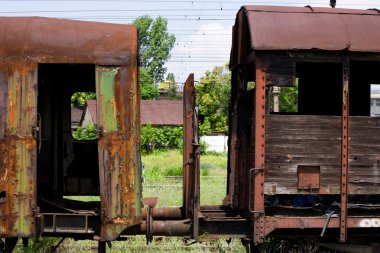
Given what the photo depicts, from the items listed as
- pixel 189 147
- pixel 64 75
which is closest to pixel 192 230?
pixel 189 147

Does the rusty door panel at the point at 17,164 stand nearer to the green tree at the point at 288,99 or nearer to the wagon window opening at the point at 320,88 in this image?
the wagon window opening at the point at 320,88

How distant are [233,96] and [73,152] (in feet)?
9.36

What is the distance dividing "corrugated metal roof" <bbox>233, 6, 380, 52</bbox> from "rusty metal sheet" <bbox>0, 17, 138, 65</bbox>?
161cm

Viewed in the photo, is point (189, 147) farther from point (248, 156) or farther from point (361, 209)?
point (361, 209)

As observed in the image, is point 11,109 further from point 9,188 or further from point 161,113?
point 161,113

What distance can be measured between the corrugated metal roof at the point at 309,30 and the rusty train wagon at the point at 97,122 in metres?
1.61

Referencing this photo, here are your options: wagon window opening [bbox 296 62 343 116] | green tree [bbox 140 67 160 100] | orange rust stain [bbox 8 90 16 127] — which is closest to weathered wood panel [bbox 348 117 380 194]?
wagon window opening [bbox 296 62 343 116]

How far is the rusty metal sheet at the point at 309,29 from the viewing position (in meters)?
7.02

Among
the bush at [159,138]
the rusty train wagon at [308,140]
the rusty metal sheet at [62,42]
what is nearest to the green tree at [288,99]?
the bush at [159,138]

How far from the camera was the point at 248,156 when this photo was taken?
783 centimetres

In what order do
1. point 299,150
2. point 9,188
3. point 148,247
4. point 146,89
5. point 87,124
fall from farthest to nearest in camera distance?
point 146,89 < point 87,124 < point 148,247 < point 299,150 < point 9,188

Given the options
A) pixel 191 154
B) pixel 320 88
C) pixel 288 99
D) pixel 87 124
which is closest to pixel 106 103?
pixel 191 154

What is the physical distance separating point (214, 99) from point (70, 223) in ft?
162

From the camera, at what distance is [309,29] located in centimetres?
714
